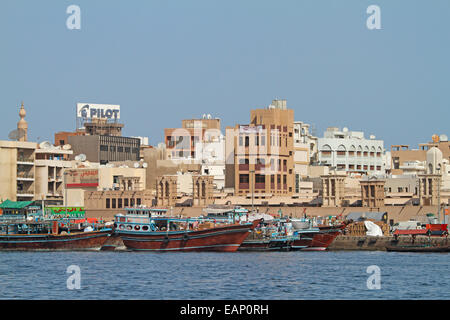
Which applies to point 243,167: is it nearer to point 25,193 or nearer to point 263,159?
point 263,159

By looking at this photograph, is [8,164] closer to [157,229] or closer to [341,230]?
[157,229]

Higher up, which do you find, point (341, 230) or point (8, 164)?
point (8, 164)

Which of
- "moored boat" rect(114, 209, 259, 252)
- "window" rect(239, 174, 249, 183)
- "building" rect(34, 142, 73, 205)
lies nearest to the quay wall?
"moored boat" rect(114, 209, 259, 252)

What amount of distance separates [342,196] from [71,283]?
97.6m

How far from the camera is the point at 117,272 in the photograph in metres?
91.0

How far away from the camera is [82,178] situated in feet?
628

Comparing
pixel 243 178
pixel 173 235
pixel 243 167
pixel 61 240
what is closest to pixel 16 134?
pixel 243 167

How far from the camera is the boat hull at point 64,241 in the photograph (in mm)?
130875

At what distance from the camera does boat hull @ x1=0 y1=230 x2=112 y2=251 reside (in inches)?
5153

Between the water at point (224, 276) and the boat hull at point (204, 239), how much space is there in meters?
5.19

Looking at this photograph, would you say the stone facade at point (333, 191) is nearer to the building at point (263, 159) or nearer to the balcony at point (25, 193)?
the building at point (263, 159)

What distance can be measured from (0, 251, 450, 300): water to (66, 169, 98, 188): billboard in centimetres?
6798


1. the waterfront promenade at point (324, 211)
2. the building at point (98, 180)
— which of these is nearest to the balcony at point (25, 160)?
the building at point (98, 180)
